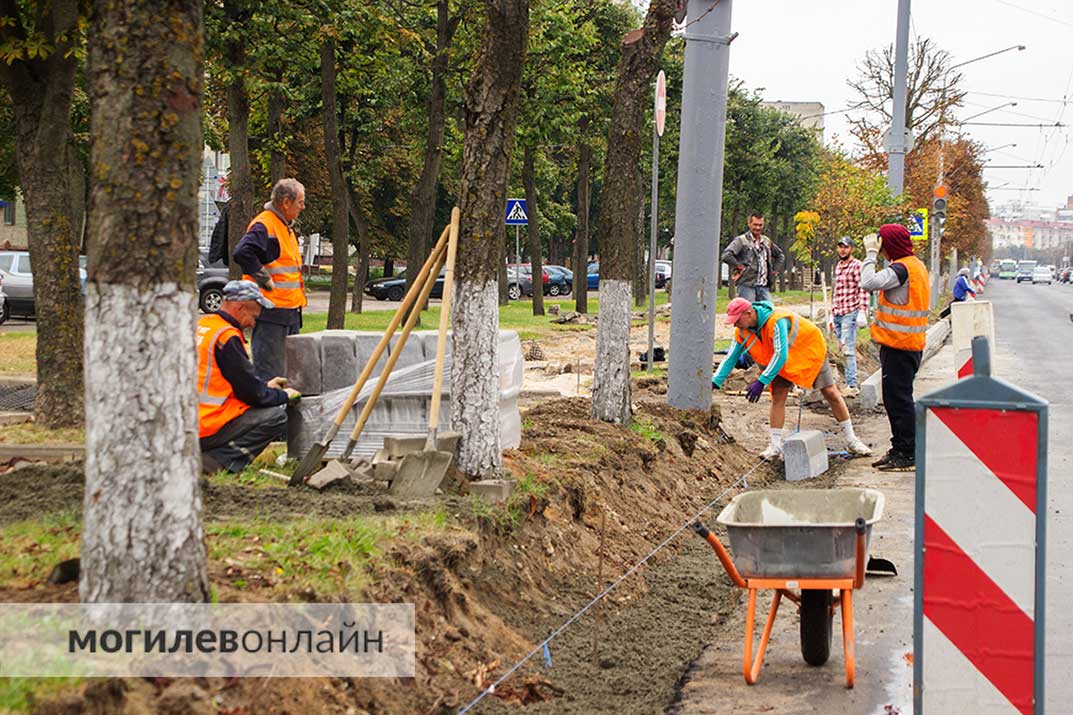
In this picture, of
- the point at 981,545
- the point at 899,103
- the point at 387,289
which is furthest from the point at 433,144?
the point at 981,545

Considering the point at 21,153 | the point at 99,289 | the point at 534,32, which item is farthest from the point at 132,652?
the point at 534,32

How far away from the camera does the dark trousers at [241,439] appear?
7879mm

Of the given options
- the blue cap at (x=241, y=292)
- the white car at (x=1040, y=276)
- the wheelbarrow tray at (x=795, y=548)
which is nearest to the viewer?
the wheelbarrow tray at (x=795, y=548)

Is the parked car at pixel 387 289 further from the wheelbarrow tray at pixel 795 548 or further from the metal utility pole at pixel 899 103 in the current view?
the wheelbarrow tray at pixel 795 548

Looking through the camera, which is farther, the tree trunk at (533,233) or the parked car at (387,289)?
the parked car at (387,289)

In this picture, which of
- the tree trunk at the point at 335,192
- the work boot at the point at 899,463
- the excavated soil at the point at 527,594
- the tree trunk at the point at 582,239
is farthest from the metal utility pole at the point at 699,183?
the tree trunk at the point at 582,239

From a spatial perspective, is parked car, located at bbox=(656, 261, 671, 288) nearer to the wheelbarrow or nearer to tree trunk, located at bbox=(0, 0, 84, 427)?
tree trunk, located at bbox=(0, 0, 84, 427)

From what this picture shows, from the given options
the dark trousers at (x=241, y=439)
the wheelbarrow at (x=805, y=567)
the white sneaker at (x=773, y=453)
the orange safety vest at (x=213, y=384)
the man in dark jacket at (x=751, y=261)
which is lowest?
the white sneaker at (x=773, y=453)

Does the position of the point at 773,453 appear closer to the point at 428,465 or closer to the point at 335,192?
the point at 428,465

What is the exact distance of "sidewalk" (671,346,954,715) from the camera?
5.87 meters

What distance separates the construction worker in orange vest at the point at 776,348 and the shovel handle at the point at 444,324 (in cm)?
356

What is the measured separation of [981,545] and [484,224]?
4025 millimetres

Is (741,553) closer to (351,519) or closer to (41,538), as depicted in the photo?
(351,519)

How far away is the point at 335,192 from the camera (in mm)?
23453
